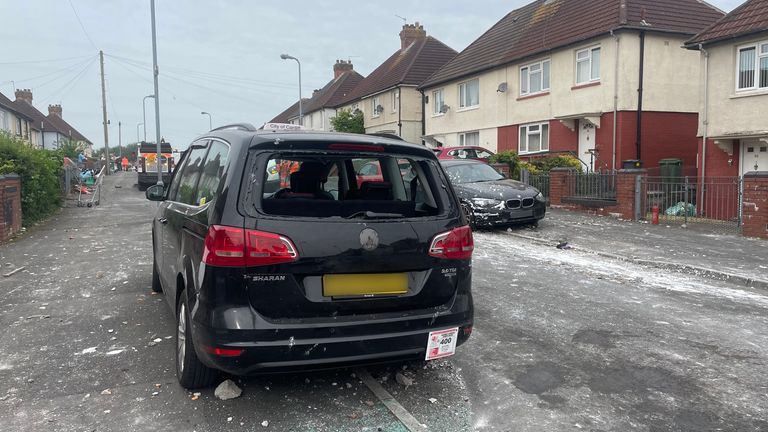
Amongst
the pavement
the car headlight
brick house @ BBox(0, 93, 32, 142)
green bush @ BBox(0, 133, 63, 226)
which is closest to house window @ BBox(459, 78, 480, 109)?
the pavement

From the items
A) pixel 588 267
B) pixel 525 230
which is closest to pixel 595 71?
pixel 525 230

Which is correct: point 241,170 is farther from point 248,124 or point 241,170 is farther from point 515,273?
point 515,273

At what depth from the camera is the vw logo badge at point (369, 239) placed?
3.40 meters

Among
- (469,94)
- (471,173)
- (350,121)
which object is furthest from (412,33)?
(471,173)

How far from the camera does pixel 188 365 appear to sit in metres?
3.84

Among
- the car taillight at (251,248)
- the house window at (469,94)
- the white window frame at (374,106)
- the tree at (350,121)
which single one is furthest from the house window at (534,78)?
the car taillight at (251,248)

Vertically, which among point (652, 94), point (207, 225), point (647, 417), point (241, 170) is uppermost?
point (652, 94)

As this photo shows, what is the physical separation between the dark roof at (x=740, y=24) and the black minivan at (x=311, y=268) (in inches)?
603

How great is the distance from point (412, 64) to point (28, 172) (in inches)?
1034

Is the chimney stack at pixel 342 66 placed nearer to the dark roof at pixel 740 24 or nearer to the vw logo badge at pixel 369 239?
the dark roof at pixel 740 24

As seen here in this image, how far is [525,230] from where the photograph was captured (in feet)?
41.2

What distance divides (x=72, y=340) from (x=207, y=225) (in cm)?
252

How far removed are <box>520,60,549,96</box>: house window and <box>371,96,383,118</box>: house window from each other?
15.1 m

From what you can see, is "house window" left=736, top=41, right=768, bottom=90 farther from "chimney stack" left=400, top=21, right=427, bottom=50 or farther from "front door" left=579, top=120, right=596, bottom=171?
"chimney stack" left=400, top=21, right=427, bottom=50
